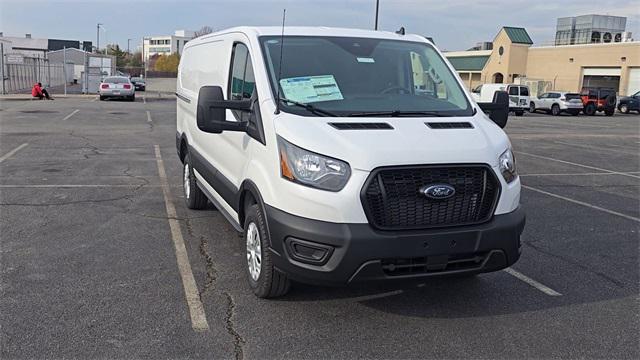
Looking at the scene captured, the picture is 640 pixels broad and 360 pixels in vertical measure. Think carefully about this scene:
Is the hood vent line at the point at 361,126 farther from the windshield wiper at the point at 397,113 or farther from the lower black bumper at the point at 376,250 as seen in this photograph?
the lower black bumper at the point at 376,250

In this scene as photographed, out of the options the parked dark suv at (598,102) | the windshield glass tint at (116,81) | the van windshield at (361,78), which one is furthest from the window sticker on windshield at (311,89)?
the parked dark suv at (598,102)

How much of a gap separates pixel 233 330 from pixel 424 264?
137 cm

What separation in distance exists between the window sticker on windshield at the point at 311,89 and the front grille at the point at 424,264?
145cm

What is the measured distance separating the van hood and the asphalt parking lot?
1.19 metres

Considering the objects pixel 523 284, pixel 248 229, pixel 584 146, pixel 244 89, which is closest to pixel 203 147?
pixel 244 89

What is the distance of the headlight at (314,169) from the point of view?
3846 mm

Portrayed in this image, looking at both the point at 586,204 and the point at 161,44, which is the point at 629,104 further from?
the point at 161,44

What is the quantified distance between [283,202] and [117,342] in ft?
4.58

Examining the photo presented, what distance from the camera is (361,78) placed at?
494 cm

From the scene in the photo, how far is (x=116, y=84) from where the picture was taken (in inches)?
1276

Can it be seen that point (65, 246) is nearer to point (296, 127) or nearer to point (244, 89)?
point (244, 89)

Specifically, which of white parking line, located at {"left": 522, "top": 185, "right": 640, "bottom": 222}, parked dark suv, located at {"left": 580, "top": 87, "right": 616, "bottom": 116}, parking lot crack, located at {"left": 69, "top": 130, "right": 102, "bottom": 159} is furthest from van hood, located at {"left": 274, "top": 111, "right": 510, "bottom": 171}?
parked dark suv, located at {"left": 580, "top": 87, "right": 616, "bottom": 116}

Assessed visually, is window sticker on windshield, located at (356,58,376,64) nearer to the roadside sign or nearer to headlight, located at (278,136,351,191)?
headlight, located at (278,136,351,191)

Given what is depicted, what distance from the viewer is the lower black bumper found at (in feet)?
12.5
